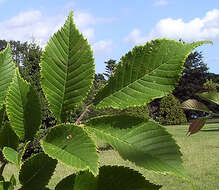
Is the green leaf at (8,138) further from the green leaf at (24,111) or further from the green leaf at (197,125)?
the green leaf at (197,125)

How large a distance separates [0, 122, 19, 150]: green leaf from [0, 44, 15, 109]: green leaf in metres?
0.04

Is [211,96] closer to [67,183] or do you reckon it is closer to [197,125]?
[197,125]

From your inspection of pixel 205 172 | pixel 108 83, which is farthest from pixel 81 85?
pixel 205 172

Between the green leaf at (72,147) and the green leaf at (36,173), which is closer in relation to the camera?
the green leaf at (72,147)

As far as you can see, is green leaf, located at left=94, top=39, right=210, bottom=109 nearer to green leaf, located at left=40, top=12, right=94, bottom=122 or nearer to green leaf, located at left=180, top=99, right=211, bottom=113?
green leaf, located at left=40, top=12, right=94, bottom=122

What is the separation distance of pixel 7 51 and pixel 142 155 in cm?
27

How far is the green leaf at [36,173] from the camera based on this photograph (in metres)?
0.49

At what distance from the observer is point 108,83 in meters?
0.47

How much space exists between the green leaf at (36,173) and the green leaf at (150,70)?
0.40 feet

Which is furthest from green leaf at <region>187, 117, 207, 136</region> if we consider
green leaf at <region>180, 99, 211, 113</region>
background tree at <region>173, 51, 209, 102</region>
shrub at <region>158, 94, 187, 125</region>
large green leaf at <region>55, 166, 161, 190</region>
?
background tree at <region>173, 51, 209, 102</region>

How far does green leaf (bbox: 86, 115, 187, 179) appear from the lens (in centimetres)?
40

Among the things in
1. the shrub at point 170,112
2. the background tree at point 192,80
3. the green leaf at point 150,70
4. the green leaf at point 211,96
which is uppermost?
the background tree at point 192,80

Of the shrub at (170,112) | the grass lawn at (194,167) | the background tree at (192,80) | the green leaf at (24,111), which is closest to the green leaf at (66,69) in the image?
the green leaf at (24,111)

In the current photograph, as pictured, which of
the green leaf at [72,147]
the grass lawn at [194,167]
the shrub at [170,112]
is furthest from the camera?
the shrub at [170,112]
